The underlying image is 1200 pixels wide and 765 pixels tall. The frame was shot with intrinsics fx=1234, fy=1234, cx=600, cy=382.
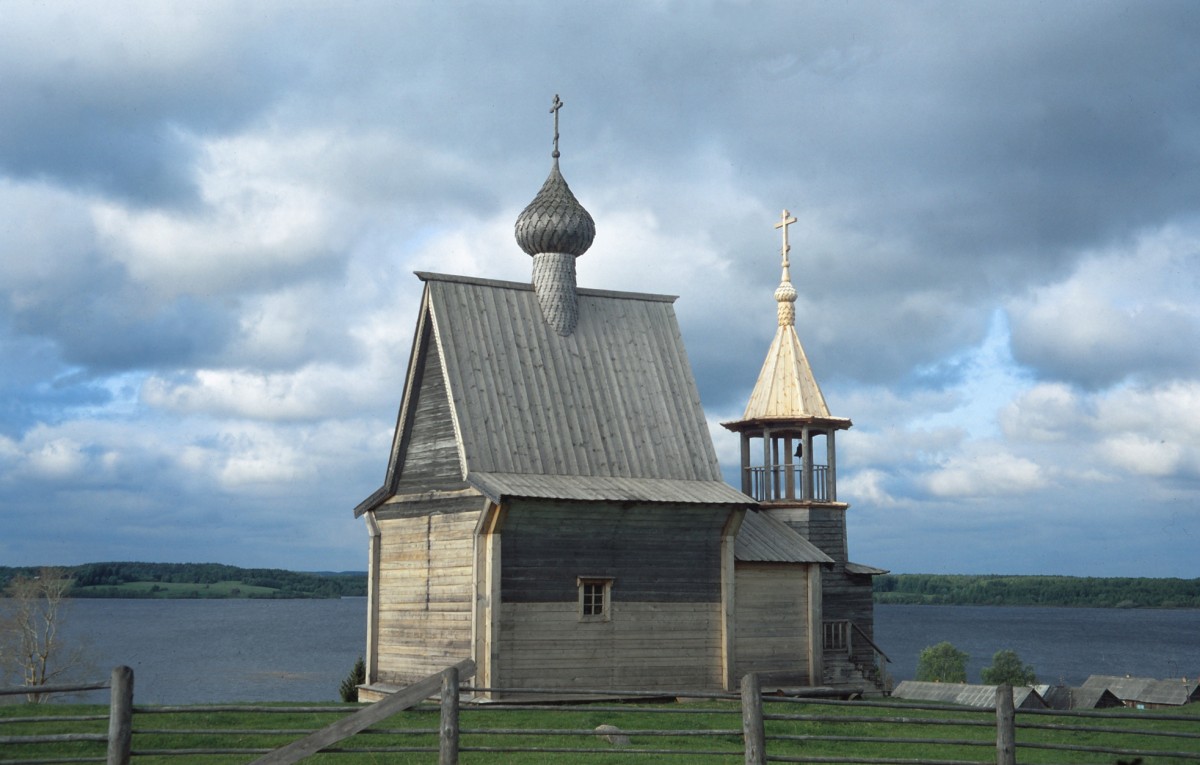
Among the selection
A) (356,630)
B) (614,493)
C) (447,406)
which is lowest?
(356,630)

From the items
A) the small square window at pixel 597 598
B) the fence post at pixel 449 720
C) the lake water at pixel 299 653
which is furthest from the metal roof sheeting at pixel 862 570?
the lake water at pixel 299 653

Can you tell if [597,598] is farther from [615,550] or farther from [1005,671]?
[1005,671]

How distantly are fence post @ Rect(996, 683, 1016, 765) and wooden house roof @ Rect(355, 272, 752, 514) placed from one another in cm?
1043

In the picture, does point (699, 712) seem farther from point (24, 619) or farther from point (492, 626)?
point (24, 619)

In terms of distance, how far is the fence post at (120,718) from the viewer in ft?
41.6

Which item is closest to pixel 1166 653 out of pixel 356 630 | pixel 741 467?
pixel 356 630

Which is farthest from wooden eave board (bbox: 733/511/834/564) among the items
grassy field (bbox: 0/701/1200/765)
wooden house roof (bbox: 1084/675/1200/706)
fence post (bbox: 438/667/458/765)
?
wooden house roof (bbox: 1084/675/1200/706)

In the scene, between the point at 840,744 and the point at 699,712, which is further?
the point at 699,712

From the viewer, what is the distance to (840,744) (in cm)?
1867

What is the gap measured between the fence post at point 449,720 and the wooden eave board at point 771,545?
13821 millimetres

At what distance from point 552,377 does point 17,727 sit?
1226 cm

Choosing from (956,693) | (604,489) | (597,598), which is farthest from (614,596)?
(956,693)

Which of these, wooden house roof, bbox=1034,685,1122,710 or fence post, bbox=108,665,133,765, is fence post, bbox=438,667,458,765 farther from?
wooden house roof, bbox=1034,685,1122,710

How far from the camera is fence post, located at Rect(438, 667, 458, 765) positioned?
13.3 metres
